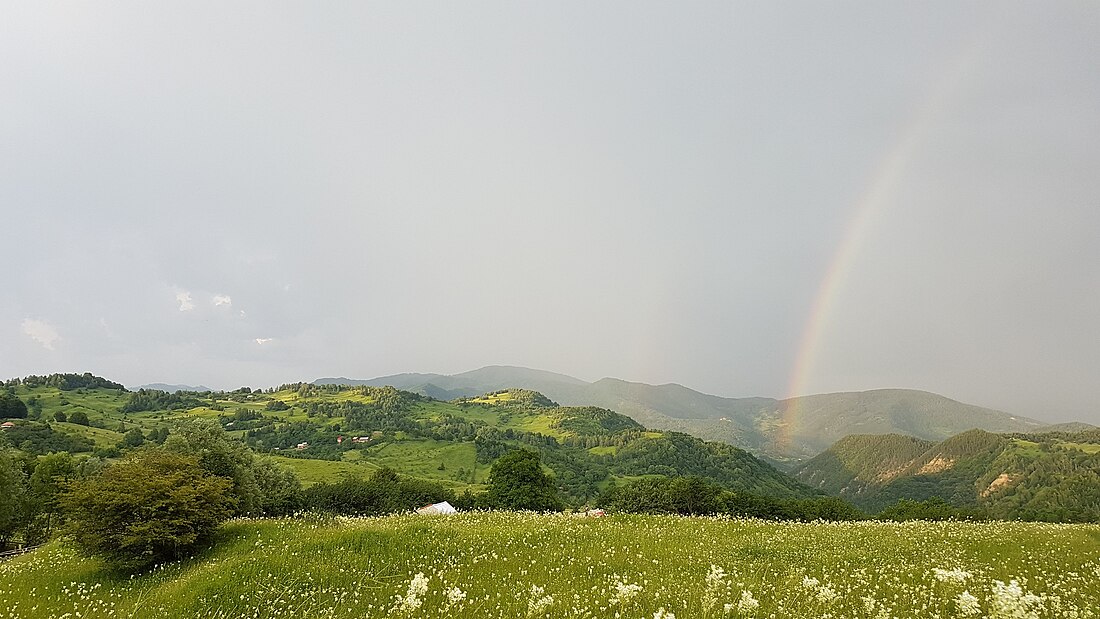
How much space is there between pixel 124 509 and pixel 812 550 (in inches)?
936

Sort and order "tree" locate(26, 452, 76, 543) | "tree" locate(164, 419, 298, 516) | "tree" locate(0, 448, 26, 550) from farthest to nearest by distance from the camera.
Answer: "tree" locate(26, 452, 76, 543)
"tree" locate(0, 448, 26, 550)
"tree" locate(164, 419, 298, 516)

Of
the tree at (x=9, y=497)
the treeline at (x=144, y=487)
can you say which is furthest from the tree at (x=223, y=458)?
the tree at (x=9, y=497)

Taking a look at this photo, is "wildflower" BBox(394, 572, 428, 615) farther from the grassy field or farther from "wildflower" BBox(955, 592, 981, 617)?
"wildflower" BBox(955, 592, 981, 617)

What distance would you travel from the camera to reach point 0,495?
177ft

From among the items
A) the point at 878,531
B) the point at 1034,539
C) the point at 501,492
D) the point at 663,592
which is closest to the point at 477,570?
the point at 663,592

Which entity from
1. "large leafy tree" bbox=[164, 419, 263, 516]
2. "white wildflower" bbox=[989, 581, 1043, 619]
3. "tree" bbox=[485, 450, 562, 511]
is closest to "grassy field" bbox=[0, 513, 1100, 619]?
"white wildflower" bbox=[989, 581, 1043, 619]

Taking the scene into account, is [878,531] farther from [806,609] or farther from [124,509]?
[124,509]

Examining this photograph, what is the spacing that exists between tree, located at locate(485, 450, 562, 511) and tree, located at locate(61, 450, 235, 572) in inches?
2813

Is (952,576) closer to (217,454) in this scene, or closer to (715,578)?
(715,578)

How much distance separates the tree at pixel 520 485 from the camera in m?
A: 87.2

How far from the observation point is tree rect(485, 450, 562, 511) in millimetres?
87250

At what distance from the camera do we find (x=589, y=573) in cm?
1370

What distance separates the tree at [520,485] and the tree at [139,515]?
71.4m

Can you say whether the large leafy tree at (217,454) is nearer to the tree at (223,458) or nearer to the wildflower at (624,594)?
the tree at (223,458)
